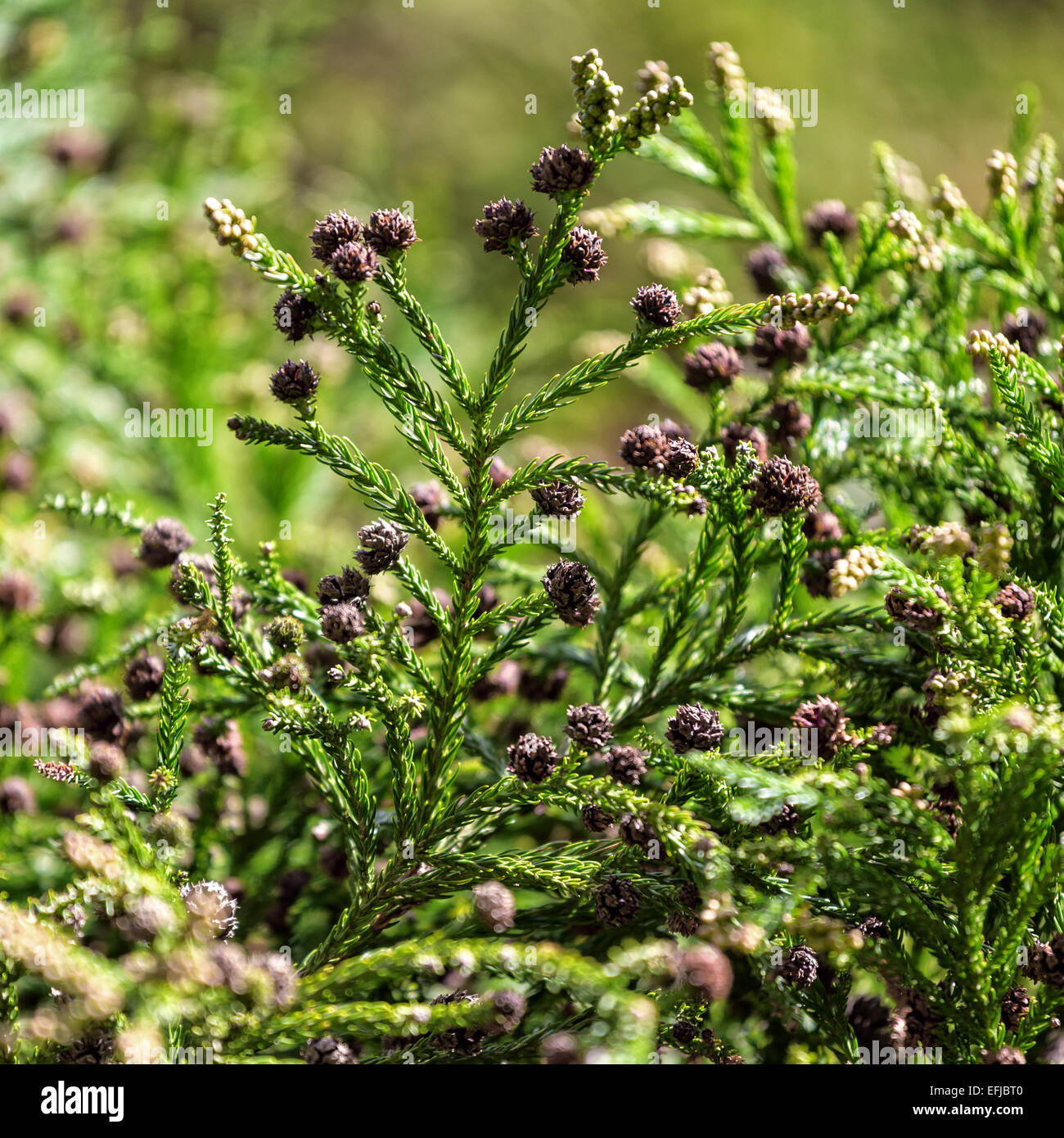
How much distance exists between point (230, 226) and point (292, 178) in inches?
96.6

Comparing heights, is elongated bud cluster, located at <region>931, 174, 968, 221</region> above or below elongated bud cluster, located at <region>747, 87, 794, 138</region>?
below

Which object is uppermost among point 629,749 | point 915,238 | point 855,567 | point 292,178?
point 292,178

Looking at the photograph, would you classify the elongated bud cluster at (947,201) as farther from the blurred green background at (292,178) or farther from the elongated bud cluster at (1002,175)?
the blurred green background at (292,178)

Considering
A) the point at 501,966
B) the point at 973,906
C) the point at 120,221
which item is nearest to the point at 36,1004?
the point at 501,966

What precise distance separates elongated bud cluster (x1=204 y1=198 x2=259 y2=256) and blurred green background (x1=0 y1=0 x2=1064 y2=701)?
1.31 feet

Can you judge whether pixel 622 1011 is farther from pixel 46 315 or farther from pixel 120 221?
pixel 120 221

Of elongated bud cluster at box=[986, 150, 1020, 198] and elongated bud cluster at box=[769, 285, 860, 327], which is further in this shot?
elongated bud cluster at box=[986, 150, 1020, 198]

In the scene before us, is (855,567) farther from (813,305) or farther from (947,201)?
(947,201)

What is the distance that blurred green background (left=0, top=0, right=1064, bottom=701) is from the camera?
4.75 feet

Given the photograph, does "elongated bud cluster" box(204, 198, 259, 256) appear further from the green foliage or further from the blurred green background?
the blurred green background

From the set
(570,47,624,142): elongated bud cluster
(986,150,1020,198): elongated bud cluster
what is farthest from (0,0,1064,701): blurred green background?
(570,47,624,142): elongated bud cluster

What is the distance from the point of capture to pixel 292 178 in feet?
9.19

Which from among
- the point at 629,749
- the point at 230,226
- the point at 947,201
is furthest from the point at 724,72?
the point at 629,749
